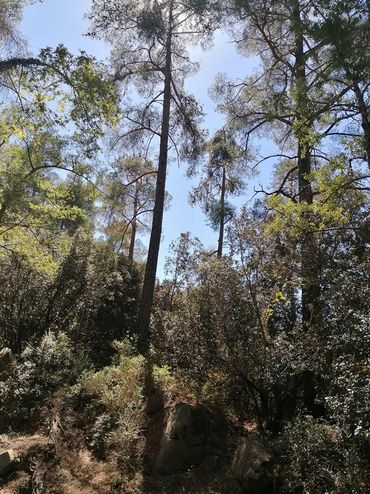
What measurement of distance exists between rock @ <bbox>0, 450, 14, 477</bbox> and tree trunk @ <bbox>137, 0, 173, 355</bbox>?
4114mm

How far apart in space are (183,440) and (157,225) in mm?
6494

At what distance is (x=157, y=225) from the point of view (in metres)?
11.9

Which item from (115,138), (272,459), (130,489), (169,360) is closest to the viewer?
(272,459)

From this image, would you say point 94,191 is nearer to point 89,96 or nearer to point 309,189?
point 89,96

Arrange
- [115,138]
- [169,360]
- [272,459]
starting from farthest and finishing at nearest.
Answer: [115,138]
[169,360]
[272,459]

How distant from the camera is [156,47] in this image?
1342cm

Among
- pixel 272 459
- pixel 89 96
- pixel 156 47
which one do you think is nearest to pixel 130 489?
pixel 272 459

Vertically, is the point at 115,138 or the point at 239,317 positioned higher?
the point at 115,138

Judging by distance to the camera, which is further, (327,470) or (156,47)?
(156,47)

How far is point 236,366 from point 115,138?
8.97 meters

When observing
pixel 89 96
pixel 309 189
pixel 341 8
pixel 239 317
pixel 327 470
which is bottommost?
pixel 327 470

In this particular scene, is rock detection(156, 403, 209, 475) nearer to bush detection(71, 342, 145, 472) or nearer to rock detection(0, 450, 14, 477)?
bush detection(71, 342, 145, 472)

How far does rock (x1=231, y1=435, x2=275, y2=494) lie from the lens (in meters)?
5.13

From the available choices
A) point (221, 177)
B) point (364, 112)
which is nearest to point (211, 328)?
point (364, 112)
